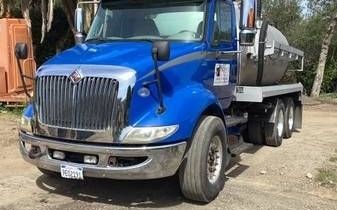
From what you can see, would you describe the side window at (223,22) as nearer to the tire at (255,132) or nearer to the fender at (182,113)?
the fender at (182,113)

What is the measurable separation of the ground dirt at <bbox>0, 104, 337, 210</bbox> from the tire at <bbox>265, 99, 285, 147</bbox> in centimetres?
101

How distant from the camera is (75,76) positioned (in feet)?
21.1

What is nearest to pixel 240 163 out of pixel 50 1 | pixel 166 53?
pixel 166 53

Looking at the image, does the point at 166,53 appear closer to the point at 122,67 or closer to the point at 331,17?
the point at 122,67

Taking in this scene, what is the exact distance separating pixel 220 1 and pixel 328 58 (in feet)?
62.4

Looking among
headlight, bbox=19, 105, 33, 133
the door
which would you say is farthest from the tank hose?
headlight, bbox=19, 105, 33, 133

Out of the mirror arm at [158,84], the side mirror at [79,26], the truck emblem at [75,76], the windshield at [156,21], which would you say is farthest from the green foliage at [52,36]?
the mirror arm at [158,84]

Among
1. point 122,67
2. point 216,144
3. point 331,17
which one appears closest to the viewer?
point 122,67

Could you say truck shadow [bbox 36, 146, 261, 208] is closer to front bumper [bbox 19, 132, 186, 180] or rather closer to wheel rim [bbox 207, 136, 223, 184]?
wheel rim [bbox 207, 136, 223, 184]

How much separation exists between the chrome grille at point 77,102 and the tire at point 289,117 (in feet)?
22.2

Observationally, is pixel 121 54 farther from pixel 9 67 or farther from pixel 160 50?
pixel 9 67

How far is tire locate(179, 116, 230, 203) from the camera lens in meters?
6.70

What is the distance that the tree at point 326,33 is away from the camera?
23.3m

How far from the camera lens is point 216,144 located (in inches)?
288
